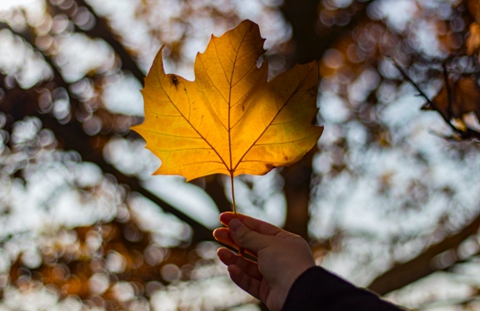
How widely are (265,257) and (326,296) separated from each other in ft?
0.61

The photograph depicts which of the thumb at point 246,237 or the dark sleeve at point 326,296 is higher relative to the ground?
the dark sleeve at point 326,296

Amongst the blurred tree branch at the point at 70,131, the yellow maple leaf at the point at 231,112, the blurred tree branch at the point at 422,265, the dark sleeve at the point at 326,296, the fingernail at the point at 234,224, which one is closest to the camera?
the dark sleeve at the point at 326,296

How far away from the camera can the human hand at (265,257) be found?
3.13 ft

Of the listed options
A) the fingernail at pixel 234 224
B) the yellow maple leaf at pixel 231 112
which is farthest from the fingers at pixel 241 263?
the yellow maple leaf at pixel 231 112

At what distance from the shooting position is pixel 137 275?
496 cm

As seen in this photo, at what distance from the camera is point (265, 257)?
38.9 inches

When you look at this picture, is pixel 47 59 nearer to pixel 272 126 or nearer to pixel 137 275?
pixel 137 275

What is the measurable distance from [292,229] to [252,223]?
3.29 meters

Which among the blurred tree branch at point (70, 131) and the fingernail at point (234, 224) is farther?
the blurred tree branch at point (70, 131)

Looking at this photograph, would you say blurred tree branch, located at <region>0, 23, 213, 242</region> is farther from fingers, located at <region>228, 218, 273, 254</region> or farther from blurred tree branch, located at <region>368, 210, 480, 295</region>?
fingers, located at <region>228, 218, 273, 254</region>

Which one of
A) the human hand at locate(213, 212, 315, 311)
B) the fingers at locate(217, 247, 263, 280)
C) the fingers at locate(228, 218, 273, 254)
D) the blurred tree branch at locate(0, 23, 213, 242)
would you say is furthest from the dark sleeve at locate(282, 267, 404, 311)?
the blurred tree branch at locate(0, 23, 213, 242)

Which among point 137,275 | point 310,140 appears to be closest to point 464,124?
point 310,140

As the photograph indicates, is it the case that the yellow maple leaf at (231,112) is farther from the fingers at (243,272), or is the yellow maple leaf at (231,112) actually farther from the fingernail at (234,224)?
the fingers at (243,272)

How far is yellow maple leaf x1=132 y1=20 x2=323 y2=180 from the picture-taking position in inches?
36.5
